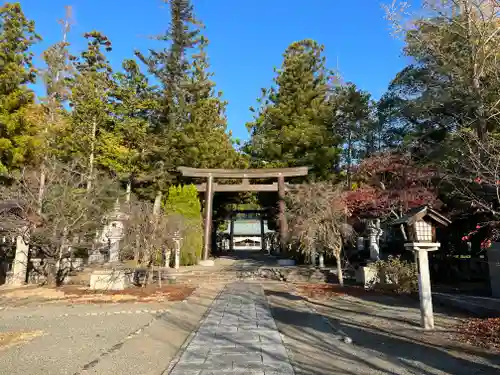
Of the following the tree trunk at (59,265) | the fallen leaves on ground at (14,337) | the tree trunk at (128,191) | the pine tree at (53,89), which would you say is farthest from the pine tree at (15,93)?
the fallen leaves on ground at (14,337)

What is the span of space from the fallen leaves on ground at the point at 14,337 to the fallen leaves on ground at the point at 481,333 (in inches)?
272

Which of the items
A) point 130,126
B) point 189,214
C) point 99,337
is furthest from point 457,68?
point 130,126

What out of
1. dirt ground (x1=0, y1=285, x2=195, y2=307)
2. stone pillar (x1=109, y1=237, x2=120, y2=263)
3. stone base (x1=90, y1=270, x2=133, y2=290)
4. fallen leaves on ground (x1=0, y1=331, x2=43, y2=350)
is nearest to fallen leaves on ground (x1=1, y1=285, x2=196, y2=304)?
dirt ground (x1=0, y1=285, x2=195, y2=307)

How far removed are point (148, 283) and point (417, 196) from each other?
409 inches

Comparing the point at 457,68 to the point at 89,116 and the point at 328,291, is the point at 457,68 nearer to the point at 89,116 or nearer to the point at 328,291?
the point at 328,291

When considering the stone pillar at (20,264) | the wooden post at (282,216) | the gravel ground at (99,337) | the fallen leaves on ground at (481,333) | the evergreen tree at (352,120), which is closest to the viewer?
the gravel ground at (99,337)

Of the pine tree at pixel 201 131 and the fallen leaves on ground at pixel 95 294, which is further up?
the pine tree at pixel 201 131

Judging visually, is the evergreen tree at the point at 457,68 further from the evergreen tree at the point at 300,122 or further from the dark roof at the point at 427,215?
the evergreen tree at the point at 300,122

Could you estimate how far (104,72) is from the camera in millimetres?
23969

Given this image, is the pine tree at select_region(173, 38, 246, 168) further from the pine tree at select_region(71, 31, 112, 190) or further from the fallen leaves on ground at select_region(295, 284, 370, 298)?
the fallen leaves on ground at select_region(295, 284, 370, 298)

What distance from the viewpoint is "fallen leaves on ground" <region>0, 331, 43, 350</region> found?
5.50m

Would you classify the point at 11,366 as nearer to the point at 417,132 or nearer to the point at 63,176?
the point at 63,176

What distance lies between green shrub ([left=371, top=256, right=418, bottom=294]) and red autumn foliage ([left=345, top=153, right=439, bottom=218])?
2751mm

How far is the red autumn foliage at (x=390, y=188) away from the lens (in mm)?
13320
